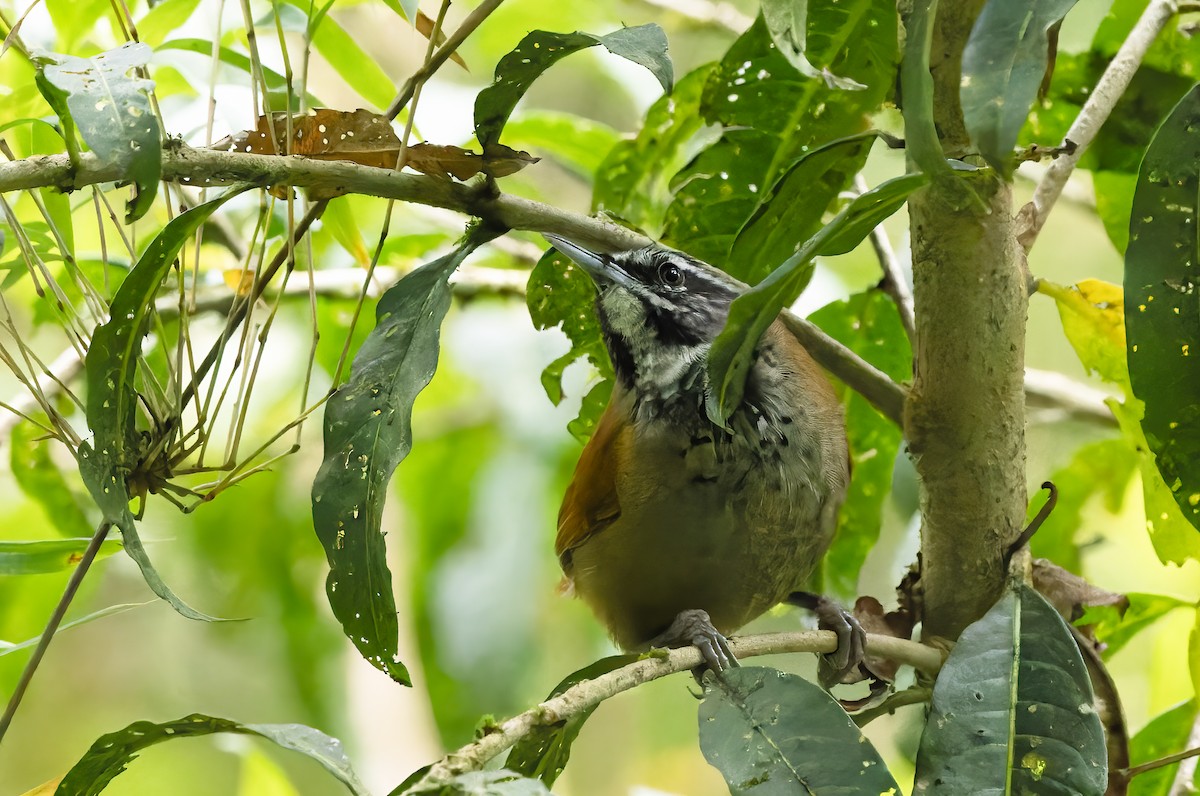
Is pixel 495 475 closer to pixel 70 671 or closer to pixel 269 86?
pixel 269 86

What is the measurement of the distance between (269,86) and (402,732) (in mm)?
3359

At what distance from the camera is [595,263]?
2.04m

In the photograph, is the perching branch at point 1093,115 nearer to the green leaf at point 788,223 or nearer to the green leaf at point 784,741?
the green leaf at point 788,223

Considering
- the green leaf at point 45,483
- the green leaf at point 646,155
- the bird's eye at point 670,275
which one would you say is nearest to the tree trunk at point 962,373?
the bird's eye at point 670,275

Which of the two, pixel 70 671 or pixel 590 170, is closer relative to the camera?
pixel 590 170

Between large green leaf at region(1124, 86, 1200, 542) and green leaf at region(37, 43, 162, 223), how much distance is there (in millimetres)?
1070

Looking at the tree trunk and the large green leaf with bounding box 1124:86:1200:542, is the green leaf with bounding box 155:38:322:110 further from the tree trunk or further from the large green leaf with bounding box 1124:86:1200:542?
the large green leaf with bounding box 1124:86:1200:542

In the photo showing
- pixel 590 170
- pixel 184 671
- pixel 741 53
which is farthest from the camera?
pixel 184 671

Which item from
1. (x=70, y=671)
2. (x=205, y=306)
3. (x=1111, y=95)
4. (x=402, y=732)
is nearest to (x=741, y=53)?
(x=1111, y=95)

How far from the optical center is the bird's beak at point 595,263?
1962 millimetres

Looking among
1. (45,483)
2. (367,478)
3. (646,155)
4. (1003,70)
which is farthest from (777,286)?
(45,483)

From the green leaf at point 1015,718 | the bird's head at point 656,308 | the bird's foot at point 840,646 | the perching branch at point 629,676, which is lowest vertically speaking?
the green leaf at point 1015,718

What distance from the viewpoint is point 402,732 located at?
4.66 m

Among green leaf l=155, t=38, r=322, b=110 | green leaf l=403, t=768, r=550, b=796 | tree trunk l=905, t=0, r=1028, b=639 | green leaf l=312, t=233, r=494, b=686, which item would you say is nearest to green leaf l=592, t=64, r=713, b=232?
green leaf l=155, t=38, r=322, b=110
